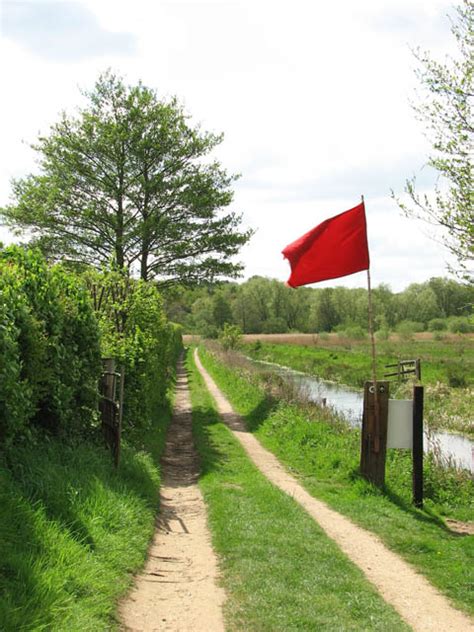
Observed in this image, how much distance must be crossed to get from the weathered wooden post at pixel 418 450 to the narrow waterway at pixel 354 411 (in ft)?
7.81

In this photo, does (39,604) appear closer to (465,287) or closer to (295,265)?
(295,265)

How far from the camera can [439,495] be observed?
984 cm

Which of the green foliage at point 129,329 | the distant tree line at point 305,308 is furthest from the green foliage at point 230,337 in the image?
the green foliage at point 129,329

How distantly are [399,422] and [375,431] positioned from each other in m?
0.42

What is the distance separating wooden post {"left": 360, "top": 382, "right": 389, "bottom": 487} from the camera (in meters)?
9.63

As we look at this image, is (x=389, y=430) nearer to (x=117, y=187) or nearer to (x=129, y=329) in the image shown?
(x=129, y=329)

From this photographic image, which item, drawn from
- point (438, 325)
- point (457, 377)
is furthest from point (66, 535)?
point (438, 325)

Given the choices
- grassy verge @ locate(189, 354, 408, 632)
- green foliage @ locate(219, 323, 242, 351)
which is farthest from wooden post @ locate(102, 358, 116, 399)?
green foliage @ locate(219, 323, 242, 351)

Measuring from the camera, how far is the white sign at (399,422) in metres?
9.54

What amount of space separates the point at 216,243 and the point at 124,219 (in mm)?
3447

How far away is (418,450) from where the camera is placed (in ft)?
30.6

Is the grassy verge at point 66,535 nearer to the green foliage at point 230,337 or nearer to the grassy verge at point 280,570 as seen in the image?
the grassy verge at point 280,570

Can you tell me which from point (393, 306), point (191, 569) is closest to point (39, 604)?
point (191, 569)

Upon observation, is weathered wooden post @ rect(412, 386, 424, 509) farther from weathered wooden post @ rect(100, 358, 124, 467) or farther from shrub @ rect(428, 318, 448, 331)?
shrub @ rect(428, 318, 448, 331)
